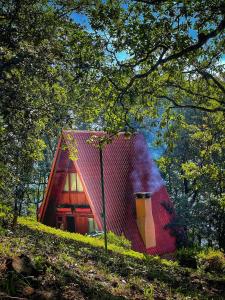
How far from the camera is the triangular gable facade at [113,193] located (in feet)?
91.3

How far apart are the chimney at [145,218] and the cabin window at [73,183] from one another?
17.8ft

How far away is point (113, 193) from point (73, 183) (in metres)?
4.35

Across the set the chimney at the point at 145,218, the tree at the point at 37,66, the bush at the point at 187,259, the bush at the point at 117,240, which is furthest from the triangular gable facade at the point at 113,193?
the tree at the point at 37,66

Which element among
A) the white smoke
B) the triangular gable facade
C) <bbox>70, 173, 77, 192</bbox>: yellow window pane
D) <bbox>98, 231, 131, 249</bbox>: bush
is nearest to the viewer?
<bbox>98, 231, 131, 249</bbox>: bush

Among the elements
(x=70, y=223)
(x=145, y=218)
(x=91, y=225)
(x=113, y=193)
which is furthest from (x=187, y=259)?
(x=70, y=223)

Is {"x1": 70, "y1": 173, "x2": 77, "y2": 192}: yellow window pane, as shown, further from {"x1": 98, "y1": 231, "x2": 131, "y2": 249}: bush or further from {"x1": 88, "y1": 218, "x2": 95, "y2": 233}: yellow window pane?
{"x1": 98, "y1": 231, "x2": 131, "y2": 249}: bush

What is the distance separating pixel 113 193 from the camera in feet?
94.5

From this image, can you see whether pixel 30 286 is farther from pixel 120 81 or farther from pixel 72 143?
pixel 72 143

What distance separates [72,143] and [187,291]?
12152mm

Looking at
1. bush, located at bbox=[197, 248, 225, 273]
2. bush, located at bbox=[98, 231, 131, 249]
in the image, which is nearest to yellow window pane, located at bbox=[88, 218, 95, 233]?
bush, located at bbox=[98, 231, 131, 249]

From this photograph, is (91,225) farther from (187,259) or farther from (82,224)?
(187,259)

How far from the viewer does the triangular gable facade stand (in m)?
27.8

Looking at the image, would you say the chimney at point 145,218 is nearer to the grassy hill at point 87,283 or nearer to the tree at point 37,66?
the tree at point 37,66

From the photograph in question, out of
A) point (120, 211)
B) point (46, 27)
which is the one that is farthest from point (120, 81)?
point (120, 211)
